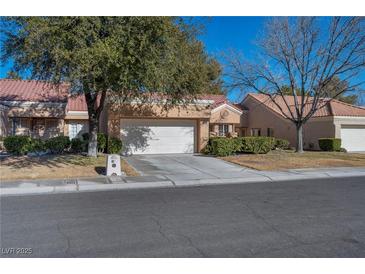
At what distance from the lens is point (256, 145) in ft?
70.7

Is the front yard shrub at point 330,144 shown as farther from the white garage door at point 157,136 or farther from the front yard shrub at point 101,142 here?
the front yard shrub at point 101,142

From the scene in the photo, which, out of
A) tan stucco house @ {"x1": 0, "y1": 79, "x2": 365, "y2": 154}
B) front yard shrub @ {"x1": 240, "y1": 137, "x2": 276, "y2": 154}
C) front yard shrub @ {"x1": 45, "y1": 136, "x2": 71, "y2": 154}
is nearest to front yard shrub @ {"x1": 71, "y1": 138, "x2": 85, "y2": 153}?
front yard shrub @ {"x1": 45, "y1": 136, "x2": 71, "y2": 154}

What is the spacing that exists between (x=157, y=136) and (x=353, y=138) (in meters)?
17.4

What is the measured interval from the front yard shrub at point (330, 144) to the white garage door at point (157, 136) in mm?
11426

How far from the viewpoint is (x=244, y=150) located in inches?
846

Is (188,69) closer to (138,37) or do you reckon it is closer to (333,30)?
(138,37)

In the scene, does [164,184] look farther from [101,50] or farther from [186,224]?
[186,224]

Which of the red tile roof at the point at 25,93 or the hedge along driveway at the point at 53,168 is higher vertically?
the red tile roof at the point at 25,93

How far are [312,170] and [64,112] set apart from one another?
15.6 m

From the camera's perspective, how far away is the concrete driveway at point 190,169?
13355mm

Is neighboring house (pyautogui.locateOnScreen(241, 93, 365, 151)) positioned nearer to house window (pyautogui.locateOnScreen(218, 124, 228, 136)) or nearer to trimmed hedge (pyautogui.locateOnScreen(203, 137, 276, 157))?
house window (pyautogui.locateOnScreen(218, 124, 228, 136))

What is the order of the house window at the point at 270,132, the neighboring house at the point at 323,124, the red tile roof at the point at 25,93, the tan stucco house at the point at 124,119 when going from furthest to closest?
the house window at the point at 270,132 < the neighboring house at the point at 323,124 < the red tile roof at the point at 25,93 < the tan stucco house at the point at 124,119

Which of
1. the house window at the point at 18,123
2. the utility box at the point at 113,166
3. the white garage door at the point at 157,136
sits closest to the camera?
the utility box at the point at 113,166

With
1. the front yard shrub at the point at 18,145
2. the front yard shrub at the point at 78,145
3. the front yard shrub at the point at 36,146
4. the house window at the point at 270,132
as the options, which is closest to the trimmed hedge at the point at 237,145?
the front yard shrub at the point at 78,145
